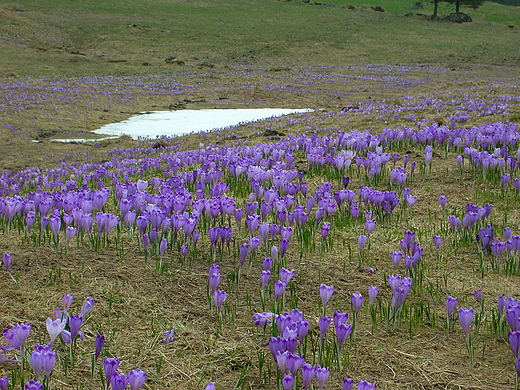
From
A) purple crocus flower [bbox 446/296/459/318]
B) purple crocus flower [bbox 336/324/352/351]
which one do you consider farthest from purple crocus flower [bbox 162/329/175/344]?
purple crocus flower [bbox 446/296/459/318]

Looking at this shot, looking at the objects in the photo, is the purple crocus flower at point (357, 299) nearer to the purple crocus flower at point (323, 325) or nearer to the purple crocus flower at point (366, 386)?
the purple crocus flower at point (323, 325)

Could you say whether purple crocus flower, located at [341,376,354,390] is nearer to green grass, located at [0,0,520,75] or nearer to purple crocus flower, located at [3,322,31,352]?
purple crocus flower, located at [3,322,31,352]

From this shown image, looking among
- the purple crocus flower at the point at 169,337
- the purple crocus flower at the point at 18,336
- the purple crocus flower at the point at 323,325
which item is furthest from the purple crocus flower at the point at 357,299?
the purple crocus flower at the point at 18,336

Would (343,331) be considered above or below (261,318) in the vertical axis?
above

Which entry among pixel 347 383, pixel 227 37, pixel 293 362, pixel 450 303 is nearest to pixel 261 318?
pixel 293 362

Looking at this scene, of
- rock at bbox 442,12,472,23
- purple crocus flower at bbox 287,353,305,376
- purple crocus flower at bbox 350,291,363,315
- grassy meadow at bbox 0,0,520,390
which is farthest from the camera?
rock at bbox 442,12,472,23

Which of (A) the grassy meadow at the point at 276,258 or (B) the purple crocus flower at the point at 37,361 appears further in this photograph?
(A) the grassy meadow at the point at 276,258

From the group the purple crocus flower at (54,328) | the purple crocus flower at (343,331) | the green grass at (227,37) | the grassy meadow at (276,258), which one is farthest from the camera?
the green grass at (227,37)

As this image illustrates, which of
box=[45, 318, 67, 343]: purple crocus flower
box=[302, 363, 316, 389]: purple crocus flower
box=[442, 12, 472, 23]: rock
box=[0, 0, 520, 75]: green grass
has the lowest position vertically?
box=[302, 363, 316, 389]: purple crocus flower

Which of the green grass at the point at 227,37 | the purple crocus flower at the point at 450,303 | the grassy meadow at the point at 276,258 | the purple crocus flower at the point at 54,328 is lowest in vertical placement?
the grassy meadow at the point at 276,258

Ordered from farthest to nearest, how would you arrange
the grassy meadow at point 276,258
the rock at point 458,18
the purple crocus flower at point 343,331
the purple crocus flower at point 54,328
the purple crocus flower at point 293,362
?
the rock at point 458,18 → the grassy meadow at point 276,258 → the purple crocus flower at point 343,331 → the purple crocus flower at point 54,328 → the purple crocus flower at point 293,362

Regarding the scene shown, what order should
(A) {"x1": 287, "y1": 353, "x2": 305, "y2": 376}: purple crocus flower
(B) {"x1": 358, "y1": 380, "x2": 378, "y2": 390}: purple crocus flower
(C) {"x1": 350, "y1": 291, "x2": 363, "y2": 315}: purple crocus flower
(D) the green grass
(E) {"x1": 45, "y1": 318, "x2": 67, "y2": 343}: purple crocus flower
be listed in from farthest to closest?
(D) the green grass < (C) {"x1": 350, "y1": 291, "x2": 363, "y2": 315}: purple crocus flower < (E) {"x1": 45, "y1": 318, "x2": 67, "y2": 343}: purple crocus flower < (A) {"x1": 287, "y1": 353, "x2": 305, "y2": 376}: purple crocus flower < (B) {"x1": 358, "y1": 380, "x2": 378, "y2": 390}: purple crocus flower

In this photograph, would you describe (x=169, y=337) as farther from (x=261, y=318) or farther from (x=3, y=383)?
(x=3, y=383)

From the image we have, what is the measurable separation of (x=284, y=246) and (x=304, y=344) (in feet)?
4.04
